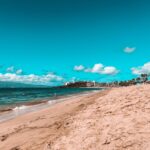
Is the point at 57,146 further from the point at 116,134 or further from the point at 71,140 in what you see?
the point at 116,134

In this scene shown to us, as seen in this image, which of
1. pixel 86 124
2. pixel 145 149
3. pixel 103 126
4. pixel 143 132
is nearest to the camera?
pixel 145 149

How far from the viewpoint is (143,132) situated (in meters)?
7.92

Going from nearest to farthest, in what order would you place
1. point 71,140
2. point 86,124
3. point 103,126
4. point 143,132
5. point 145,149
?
point 145,149
point 143,132
point 71,140
point 103,126
point 86,124

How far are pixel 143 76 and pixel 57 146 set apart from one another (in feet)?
505

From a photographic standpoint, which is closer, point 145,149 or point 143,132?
point 145,149

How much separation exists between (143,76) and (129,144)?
154199 millimetres

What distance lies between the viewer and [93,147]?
756 cm

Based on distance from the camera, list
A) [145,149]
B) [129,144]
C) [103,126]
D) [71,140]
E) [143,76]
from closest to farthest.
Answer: [145,149]
[129,144]
[71,140]
[103,126]
[143,76]

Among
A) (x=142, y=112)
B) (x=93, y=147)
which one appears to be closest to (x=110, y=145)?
(x=93, y=147)

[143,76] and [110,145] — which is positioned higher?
[143,76]

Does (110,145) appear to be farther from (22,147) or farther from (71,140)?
(22,147)

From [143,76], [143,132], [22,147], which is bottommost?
[22,147]

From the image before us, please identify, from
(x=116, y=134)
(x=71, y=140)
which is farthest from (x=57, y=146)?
(x=116, y=134)

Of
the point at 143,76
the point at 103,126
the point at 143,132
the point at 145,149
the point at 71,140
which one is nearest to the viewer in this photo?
the point at 145,149
